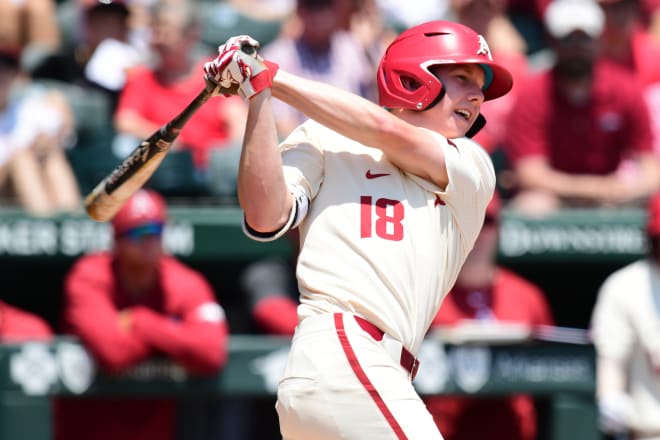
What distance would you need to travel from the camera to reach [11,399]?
5605 mm

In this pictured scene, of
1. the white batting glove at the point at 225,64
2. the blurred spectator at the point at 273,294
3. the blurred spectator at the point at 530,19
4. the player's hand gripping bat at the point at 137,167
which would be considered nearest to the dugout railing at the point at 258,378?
the blurred spectator at the point at 273,294

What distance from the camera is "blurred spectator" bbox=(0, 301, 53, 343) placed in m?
5.90

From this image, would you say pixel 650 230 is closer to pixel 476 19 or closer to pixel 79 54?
pixel 476 19

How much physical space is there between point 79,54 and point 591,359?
11.2 ft

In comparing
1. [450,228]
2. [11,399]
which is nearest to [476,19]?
[11,399]

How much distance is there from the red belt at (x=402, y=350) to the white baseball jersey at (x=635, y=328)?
2731 mm

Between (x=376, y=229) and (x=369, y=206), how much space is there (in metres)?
0.07

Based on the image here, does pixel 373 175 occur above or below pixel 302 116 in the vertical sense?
below

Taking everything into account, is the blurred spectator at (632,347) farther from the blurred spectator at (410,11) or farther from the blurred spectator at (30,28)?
the blurred spectator at (30,28)

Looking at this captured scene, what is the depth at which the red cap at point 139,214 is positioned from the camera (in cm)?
570

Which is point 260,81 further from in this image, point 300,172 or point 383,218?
point 383,218

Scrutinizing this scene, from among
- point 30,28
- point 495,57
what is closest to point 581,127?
point 495,57

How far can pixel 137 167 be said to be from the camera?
3.62m

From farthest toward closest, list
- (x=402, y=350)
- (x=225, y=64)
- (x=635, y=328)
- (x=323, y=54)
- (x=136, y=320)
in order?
(x=323, y=54) < (x=635, y=328) < (x=136, y=320) < (x=402, y=350) < (x=225, y=64)
